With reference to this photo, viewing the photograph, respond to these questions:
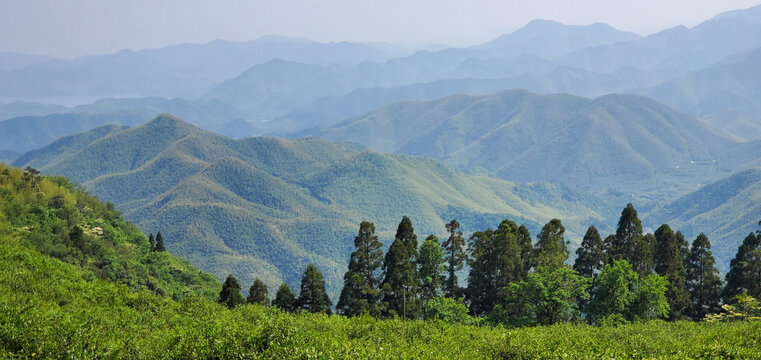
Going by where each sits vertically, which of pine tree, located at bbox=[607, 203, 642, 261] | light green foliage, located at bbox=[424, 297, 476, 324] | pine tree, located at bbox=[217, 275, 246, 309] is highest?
pine tree, located at bbox=[607, 203, 642, 261]

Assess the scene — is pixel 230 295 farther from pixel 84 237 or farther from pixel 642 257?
Result: pixel 642 257

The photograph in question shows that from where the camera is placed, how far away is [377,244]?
56844 millimetres

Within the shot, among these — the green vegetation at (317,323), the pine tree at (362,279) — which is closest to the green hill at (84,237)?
the green vegetation at (317,323)

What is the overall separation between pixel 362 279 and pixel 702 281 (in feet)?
136

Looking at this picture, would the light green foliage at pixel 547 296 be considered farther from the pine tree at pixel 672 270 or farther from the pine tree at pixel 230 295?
the pine tree at pixel 230 295

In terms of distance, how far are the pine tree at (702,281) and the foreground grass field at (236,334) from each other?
58.0 feet

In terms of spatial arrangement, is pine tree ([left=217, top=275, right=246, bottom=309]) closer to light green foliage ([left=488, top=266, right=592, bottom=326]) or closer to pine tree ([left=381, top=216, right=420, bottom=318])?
pine tree ([left=381, top=216, right=420, bottom=318])

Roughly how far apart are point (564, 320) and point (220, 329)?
Answer: 36544 mm

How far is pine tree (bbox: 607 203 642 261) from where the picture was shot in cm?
5859

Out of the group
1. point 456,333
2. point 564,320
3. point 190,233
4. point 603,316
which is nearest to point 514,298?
point 564,320

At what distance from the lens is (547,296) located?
47344 millimetres

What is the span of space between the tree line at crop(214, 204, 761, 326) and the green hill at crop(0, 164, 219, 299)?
26.2 metres

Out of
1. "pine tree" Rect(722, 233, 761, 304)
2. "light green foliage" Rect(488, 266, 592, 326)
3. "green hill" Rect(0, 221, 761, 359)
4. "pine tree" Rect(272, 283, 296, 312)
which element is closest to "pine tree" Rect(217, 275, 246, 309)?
"pine tree" Rect(272, 283, 296, 312)

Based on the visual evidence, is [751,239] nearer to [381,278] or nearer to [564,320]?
[564,320]
